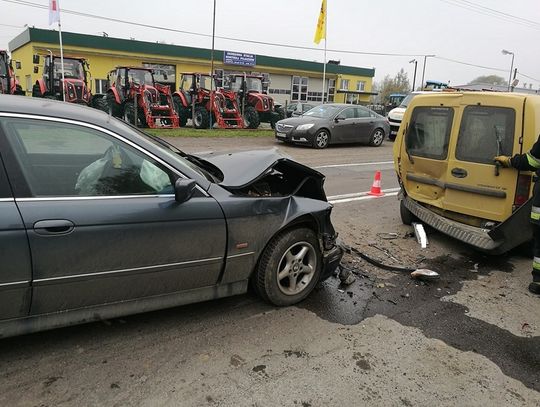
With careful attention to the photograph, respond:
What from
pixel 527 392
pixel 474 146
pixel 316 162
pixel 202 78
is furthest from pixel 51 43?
pixel 527 392

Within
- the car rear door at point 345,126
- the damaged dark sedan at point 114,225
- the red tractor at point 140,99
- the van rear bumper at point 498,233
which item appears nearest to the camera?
the damaged dark sedan at point 114,225

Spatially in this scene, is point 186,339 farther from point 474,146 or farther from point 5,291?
point 474,146

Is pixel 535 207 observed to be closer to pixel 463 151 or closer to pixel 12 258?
Result: pixel 463 151

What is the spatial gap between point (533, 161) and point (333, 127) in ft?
37.4

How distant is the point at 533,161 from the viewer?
14.0 ft

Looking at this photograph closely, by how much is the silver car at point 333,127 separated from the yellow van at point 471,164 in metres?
9.10

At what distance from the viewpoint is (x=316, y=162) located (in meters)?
11.9

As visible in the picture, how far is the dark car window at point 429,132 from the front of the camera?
5309 millimetres

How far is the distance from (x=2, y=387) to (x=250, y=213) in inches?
72.4

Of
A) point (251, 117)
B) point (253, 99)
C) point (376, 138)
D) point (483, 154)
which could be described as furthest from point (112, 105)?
point (483, 154)

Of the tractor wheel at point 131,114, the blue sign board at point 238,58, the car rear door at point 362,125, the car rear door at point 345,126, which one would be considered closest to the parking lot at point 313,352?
the car rear door at point 345,126

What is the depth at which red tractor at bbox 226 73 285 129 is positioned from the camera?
20.6m

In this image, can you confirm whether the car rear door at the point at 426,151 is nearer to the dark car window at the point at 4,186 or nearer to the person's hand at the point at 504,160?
the person's hand at the point at 504,160

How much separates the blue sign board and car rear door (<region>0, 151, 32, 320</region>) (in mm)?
Answer: 38183
